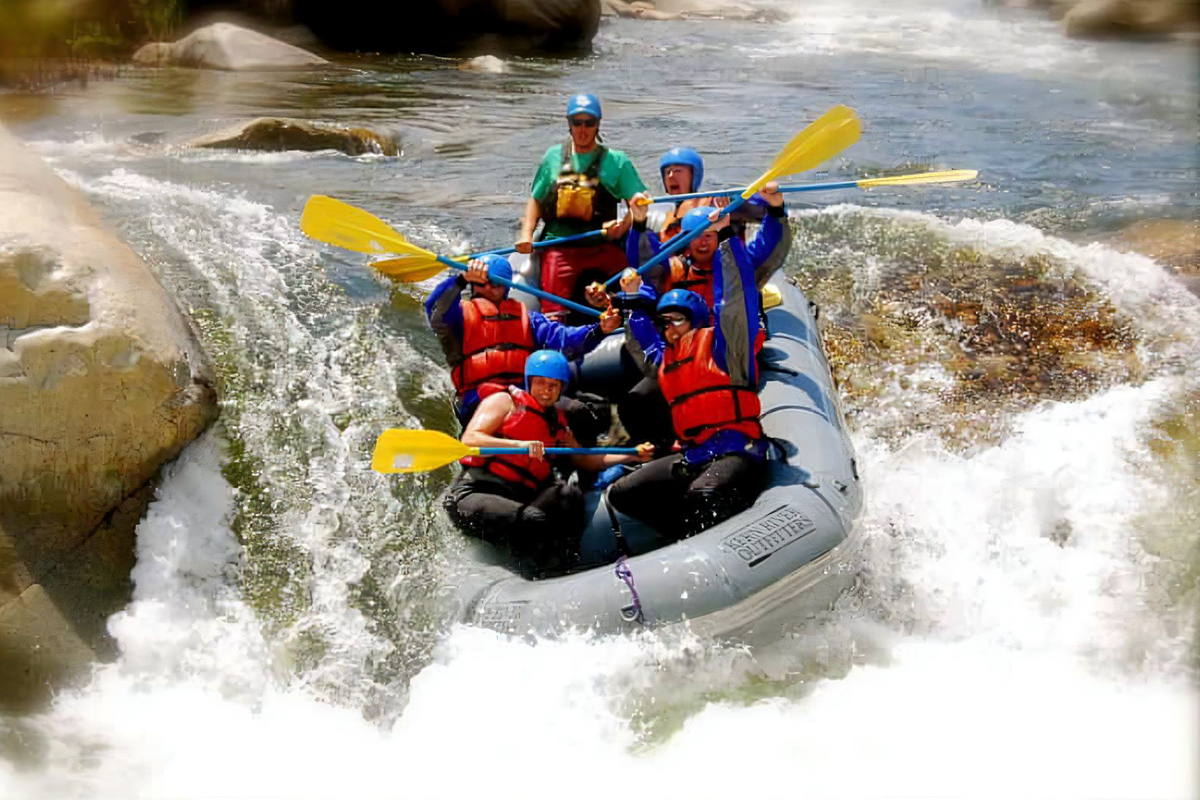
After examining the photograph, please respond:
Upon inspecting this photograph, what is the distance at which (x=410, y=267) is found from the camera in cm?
507

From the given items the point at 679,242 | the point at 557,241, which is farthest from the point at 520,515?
the point at 557,241

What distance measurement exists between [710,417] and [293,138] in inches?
248

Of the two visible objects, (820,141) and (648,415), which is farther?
(820,141)

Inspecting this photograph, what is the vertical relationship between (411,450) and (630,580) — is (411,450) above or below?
above

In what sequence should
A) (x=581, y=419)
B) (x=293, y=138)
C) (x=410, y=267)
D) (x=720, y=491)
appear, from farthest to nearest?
(x=293, y=138)
(x=410, y=267)
(x=581, y=419)
(x=720, y=491)

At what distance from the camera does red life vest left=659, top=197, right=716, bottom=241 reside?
16.5 ft

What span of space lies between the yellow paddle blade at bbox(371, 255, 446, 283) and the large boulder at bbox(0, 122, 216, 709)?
3.66 ft

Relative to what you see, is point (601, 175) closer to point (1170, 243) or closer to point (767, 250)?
point (767, 250)

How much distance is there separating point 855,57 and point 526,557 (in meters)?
13.6

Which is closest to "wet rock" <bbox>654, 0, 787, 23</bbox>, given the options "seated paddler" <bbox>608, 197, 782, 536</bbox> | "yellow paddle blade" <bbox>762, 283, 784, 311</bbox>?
"yellow paddle blade" <bbox>762, 283, 784, 311</bbox>

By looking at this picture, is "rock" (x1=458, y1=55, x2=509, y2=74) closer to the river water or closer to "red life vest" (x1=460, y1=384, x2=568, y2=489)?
the river water

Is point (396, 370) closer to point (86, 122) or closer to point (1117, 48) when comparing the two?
point (86, 122)

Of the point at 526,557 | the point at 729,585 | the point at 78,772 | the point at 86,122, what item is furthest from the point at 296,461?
the point at 86,122

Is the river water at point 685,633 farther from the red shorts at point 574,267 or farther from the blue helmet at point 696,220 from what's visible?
the blue helmet at point 696,220
